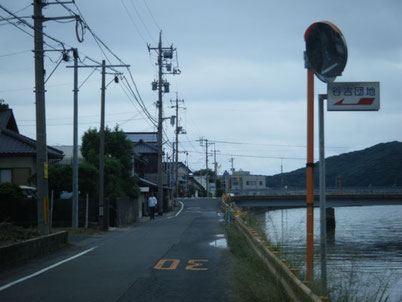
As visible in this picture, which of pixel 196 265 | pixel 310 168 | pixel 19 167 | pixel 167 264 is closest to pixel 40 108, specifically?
pixel 167 264

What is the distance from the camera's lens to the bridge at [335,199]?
57034 mm

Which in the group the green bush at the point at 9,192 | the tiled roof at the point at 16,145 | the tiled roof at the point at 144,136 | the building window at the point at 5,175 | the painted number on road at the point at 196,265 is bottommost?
the painted number on road at the point at 196,265

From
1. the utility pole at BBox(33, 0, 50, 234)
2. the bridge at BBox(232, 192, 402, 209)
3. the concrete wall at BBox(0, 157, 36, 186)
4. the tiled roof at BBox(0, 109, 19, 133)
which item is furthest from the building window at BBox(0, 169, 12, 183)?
the bridge at BBox(232, 192, 402, 209)

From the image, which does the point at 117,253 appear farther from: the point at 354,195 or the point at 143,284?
the point at 354,195

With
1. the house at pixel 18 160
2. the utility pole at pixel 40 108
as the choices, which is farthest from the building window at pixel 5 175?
the utility pole at pixel 40 108

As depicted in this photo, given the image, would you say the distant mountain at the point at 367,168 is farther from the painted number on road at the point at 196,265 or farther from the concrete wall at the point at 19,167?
the painted number on road at the point at 196,265

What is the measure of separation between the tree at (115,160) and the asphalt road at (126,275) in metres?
15.7

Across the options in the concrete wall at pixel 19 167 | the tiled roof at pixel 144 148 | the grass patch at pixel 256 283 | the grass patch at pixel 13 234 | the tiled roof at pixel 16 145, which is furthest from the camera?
the tiled roof at pixel 144 148

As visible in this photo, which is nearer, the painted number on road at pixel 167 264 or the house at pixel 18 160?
the painted number on road at pixel 167 264

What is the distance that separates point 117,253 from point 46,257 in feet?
6.78

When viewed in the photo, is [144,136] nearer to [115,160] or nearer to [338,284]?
[115,160]

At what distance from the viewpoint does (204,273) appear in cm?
1068

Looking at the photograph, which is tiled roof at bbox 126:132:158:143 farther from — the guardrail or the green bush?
the guardrail

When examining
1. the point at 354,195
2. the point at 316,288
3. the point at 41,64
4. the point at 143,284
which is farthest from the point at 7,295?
the point at 354,195
